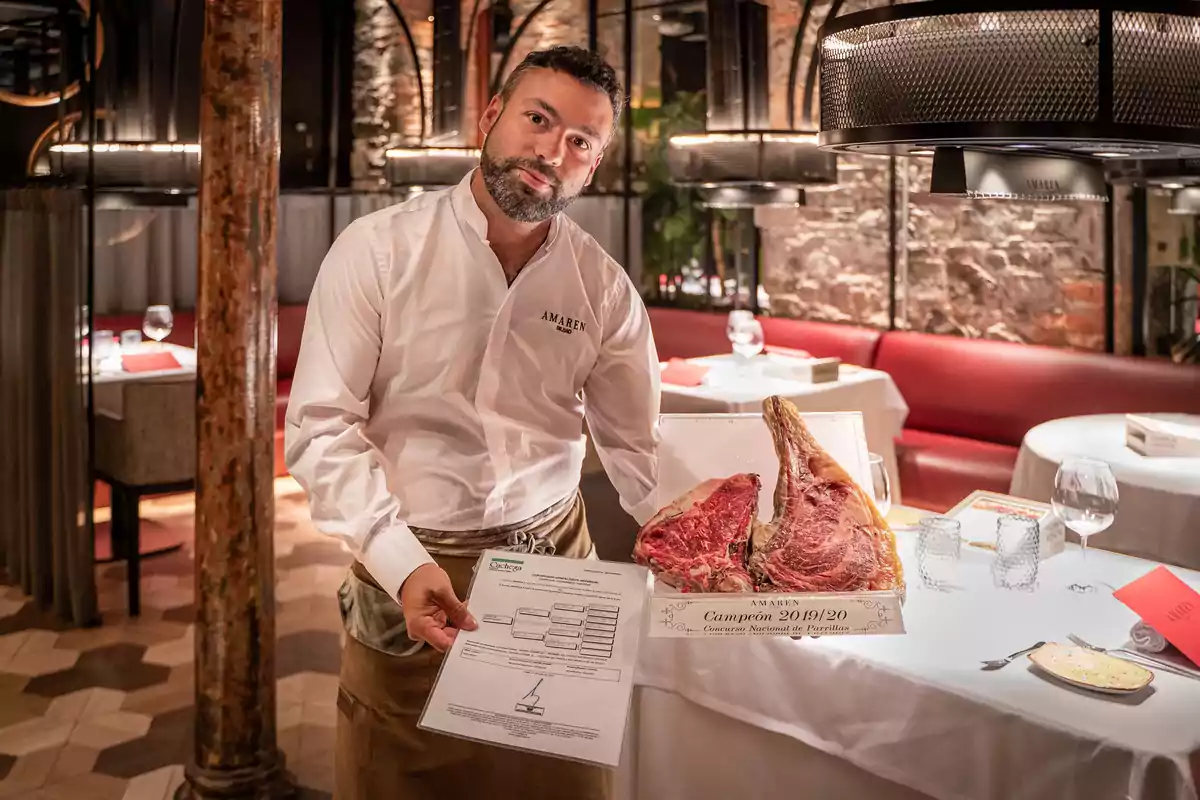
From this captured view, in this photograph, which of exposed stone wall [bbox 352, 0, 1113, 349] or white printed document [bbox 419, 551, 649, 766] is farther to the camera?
exposed stone wall [bbox 352, 0, 1113, 349]

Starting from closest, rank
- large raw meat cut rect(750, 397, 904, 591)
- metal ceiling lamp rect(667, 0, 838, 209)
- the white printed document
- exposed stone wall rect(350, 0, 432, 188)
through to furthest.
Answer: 1. the white printed document
2. large raw meat cut rect(750, 397, 904, 591)
3. metal ceiling lamp rect(667, 0, 838, 209)
4. exposed stone wall rect(350, 0, 432, 188)

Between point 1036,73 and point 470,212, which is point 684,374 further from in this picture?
point 1036,73

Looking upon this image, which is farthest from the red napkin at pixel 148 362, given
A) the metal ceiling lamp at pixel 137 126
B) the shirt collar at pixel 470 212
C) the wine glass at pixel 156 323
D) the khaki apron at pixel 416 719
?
the shirt collar at pixel 470 212

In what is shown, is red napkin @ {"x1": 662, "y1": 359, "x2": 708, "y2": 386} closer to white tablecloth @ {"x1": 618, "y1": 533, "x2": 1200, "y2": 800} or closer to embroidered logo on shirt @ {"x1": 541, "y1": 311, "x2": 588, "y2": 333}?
white tablecloth @ {"x1": 618, "y1": 533, "x2": 1200, "y2": 800}

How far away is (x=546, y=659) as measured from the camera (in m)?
1.29

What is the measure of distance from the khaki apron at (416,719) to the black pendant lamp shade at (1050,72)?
85 cm

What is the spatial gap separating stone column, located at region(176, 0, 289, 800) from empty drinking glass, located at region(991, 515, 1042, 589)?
1.64m

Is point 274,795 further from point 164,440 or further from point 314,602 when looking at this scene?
point 164,440

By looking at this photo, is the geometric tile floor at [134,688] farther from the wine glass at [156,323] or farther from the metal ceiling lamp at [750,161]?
the metal ceiling lamp at [750,161]

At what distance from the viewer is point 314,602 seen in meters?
4.36

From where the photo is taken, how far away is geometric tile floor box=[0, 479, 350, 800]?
9.96 ft

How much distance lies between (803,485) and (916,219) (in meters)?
4.59

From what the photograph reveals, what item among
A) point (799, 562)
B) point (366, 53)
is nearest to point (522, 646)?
point (799, 562)

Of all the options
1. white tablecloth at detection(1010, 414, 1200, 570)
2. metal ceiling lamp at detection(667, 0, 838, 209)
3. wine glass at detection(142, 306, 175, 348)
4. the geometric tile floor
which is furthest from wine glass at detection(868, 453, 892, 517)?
wine glass at detection(142, 306, 175, 348)
